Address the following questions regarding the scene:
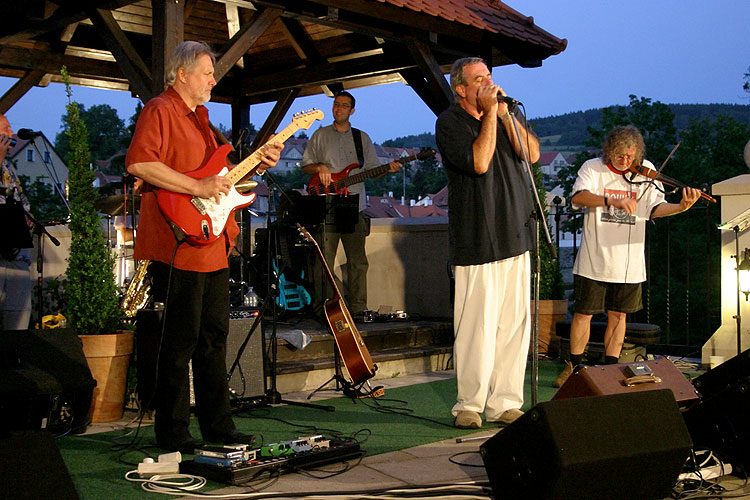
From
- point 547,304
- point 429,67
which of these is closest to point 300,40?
point 429,67

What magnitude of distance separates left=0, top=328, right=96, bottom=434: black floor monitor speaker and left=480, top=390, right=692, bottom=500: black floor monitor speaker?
2.48 metres

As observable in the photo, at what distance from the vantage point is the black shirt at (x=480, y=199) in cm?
469

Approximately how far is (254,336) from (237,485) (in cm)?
212

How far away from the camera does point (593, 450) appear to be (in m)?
2.83

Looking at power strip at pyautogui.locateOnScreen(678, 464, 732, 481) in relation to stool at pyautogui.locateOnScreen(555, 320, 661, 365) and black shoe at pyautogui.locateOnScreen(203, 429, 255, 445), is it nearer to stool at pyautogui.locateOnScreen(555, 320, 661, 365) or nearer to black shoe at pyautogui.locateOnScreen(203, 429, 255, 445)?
black shoe at pyautogui.locateOnScreen(203, 429, 255, 445)

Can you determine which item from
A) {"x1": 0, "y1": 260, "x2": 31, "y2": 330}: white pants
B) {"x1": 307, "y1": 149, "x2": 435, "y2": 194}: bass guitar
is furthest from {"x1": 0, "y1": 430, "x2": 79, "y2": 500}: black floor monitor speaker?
{"x1": 307, "y1": 149, "x2": 435, "y2": 194}: bass guitar

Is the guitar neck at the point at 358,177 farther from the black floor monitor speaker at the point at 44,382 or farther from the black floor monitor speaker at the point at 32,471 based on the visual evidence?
the black floor monitor speaker at the point at 32,471

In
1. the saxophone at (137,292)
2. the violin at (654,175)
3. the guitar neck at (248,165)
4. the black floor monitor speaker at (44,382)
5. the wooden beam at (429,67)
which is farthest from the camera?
the wooden beam at (429,67)

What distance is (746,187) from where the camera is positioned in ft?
24.0

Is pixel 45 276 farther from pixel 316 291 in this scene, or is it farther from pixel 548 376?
pixel 548 376

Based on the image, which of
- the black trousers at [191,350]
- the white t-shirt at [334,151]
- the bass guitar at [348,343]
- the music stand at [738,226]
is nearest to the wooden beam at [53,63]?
the white t-shirt at [334,151]

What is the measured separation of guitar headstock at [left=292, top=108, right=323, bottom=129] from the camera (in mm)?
4592

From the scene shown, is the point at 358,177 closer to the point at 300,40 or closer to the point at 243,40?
the point at 243,40

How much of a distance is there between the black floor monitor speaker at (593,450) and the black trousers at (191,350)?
1655mm
